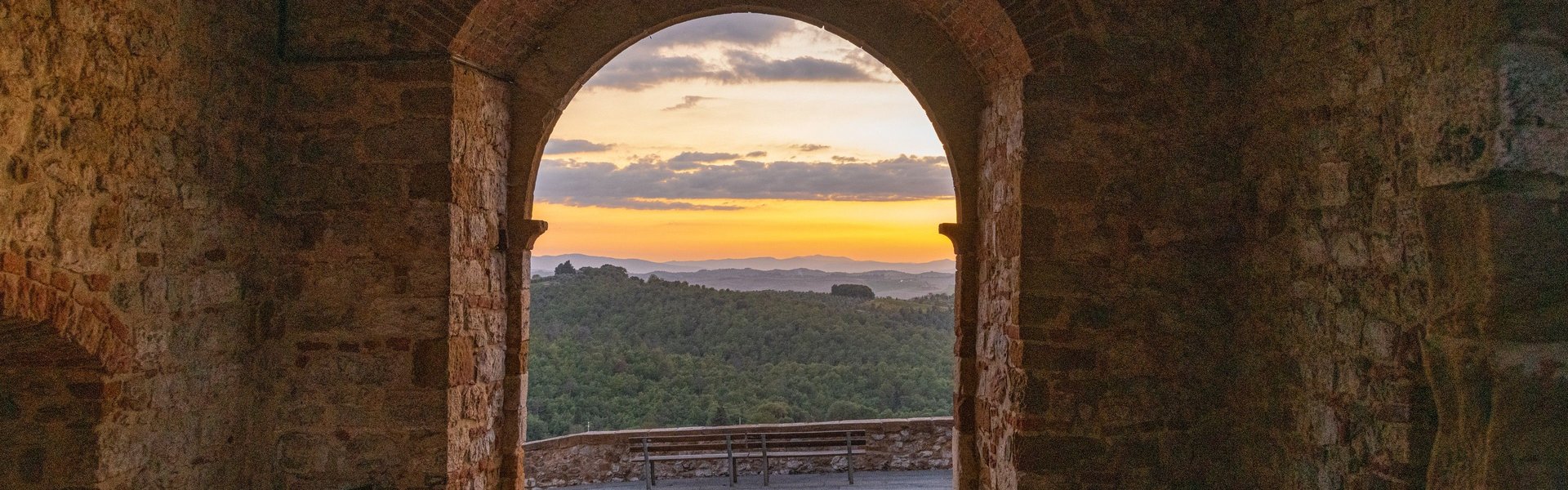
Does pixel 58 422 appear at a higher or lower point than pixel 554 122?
lower

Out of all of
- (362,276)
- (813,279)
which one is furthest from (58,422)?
(813,279)

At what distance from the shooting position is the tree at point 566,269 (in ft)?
47.8

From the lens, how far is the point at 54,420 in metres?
3.16

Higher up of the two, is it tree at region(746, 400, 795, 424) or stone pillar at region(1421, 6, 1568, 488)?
stone pillar at region(1421, 6, 1568, 488)

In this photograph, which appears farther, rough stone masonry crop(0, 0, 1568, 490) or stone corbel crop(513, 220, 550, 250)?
stone corbel crop(513, 220, 550, 250)

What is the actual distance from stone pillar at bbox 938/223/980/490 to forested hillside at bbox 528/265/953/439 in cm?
606

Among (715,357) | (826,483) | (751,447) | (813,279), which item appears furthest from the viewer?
(813,279)

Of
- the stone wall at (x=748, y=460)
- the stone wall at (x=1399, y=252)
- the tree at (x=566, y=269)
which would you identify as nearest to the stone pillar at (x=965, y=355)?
the stone wall at (x=1399, y=252)

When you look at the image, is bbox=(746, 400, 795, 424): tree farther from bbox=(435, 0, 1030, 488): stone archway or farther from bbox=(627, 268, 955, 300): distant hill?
bbox=(627, 268, 955, 300): distant hill

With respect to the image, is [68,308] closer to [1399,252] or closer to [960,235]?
[960,235]

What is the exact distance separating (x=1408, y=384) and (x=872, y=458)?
606cm

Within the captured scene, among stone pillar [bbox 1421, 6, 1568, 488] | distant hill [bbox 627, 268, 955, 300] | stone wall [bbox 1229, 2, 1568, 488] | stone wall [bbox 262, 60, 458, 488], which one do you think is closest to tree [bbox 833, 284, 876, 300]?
distant hill [bbox 627, 268, 955, 300]

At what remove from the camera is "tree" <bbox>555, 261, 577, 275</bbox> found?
1455 centimetres

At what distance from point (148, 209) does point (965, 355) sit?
338 cm
